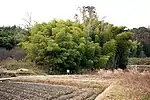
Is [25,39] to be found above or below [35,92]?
above

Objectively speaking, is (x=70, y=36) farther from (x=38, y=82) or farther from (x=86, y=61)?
(x=38, y=82)

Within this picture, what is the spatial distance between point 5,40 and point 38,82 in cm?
1979

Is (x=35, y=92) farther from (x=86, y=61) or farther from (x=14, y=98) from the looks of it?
(x=86, y=61)

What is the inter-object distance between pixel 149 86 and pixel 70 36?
19873mm

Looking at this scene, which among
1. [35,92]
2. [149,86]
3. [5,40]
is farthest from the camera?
[5,40]

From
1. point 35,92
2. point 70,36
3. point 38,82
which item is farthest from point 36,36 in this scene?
point 35,92

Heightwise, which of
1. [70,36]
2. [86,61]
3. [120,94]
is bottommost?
[120,94]

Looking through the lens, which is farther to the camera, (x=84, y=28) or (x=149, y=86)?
(x=84, y=28)

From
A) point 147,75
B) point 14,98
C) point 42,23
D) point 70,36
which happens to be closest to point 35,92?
point 14,98

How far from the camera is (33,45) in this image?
1276 inches

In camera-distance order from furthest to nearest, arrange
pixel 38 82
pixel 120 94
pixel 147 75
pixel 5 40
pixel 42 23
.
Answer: pixel 5 40, pixel 42 23, pixel 38 82, pixel 120 94, pixel 147 75

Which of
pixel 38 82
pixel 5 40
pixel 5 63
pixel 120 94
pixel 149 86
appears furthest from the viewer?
pixel 5 40

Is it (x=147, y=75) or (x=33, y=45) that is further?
(x=33, y=45)

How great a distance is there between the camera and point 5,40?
40.3 metres
